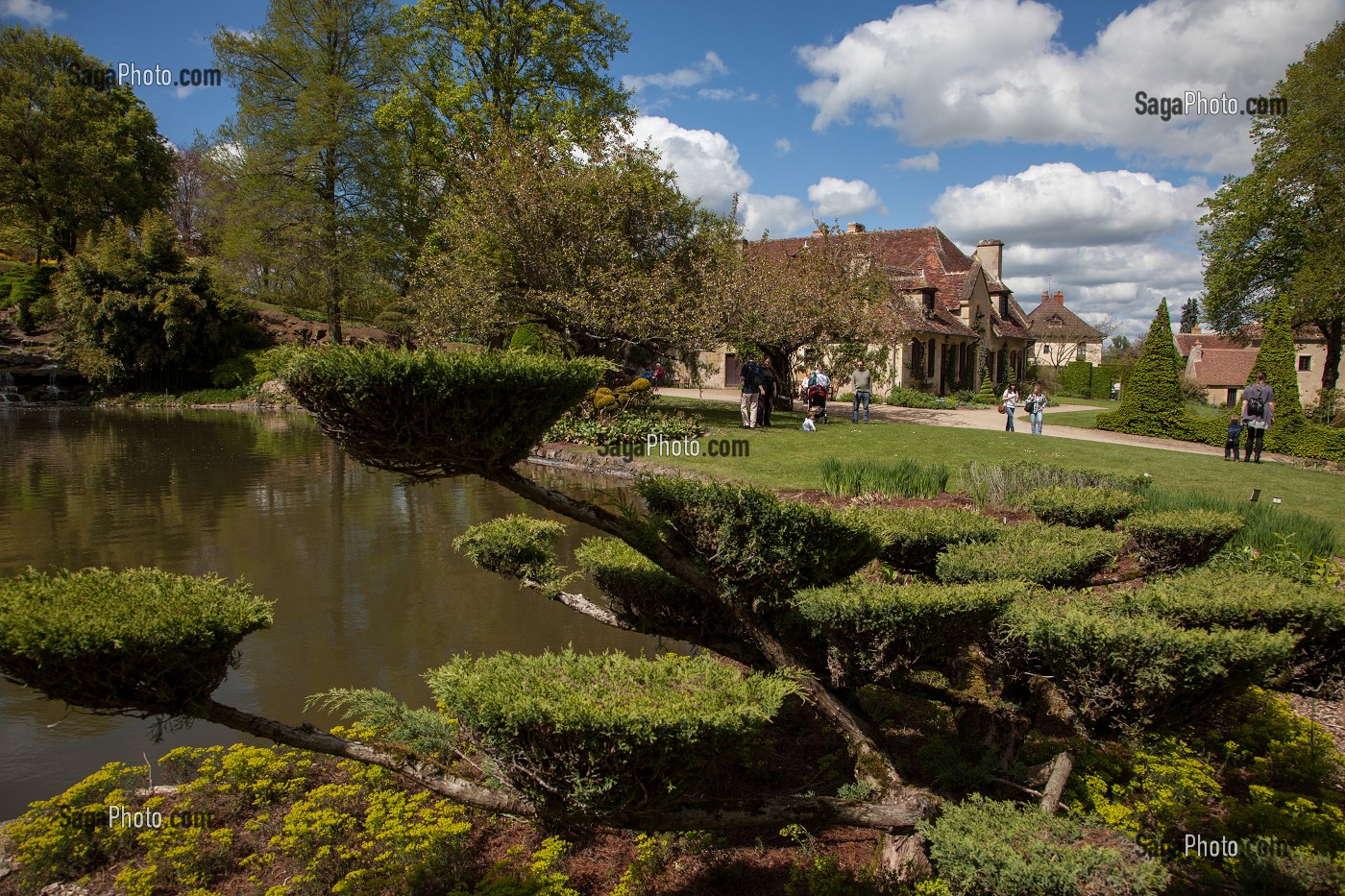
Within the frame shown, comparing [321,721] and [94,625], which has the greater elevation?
[94,625]

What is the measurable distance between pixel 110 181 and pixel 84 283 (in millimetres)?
7908

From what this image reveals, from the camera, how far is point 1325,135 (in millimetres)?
27016

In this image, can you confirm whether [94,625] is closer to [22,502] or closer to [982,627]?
[982,627]

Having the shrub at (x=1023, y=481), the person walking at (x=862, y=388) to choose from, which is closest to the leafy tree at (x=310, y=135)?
the person walking at (x=862, y=388)

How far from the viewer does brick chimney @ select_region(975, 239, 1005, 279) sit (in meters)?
42.5

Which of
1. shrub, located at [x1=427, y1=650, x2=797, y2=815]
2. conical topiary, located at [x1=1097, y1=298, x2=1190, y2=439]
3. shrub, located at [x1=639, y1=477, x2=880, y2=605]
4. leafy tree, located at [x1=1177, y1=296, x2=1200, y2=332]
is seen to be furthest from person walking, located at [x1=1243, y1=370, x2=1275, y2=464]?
leafy tree, located at [x1=1177, y1=296, x2=1200, y2=332]

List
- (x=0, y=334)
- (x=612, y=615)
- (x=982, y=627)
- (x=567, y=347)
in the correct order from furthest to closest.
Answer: (x=0, y=334)
(x=567, y=347)
(x=612, y=615)
(x=982, y=627)

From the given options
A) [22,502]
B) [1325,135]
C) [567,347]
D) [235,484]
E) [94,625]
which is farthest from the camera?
[1325,135]

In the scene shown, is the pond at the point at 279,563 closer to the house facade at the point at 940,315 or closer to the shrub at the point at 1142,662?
the shrub at the point at 1142,662

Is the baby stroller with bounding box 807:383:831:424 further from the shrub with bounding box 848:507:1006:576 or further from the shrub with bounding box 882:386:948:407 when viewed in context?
the shrub with bounding box 848:507:1006:576

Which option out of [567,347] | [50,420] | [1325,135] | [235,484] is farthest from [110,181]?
[1325,135]

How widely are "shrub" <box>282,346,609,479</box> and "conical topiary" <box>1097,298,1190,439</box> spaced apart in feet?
82.2

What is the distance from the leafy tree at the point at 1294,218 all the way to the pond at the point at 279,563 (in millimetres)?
26512

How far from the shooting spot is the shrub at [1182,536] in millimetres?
6133
